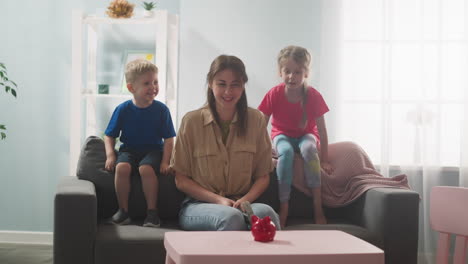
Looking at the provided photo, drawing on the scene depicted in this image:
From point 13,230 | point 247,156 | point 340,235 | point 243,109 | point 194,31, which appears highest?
point 194,31

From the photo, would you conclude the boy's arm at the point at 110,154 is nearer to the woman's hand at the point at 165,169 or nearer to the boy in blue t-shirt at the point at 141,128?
the boy in blue t-shirt at the point at 141,128

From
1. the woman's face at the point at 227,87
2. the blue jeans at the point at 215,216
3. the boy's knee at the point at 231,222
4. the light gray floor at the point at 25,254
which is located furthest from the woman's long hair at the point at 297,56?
the light gray floor at the point at 25,254

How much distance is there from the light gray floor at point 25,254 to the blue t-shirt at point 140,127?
1.13 metres

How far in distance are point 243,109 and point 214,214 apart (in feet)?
1.80

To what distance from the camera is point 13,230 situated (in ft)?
13.8

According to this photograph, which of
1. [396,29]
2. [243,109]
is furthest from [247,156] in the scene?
[396,29]

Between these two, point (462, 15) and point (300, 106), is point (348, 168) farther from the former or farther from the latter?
point (462, 15)

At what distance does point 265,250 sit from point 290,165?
3.84 ft

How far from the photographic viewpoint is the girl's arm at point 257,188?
2492 mm

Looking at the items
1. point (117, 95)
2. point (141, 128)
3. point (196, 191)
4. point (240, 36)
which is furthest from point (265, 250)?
point (240, 36)

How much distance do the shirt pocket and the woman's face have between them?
196 mm

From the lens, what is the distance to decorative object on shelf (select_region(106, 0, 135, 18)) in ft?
12.4

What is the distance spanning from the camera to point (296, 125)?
3.05 m

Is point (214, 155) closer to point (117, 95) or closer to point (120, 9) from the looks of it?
point (117, 95)
